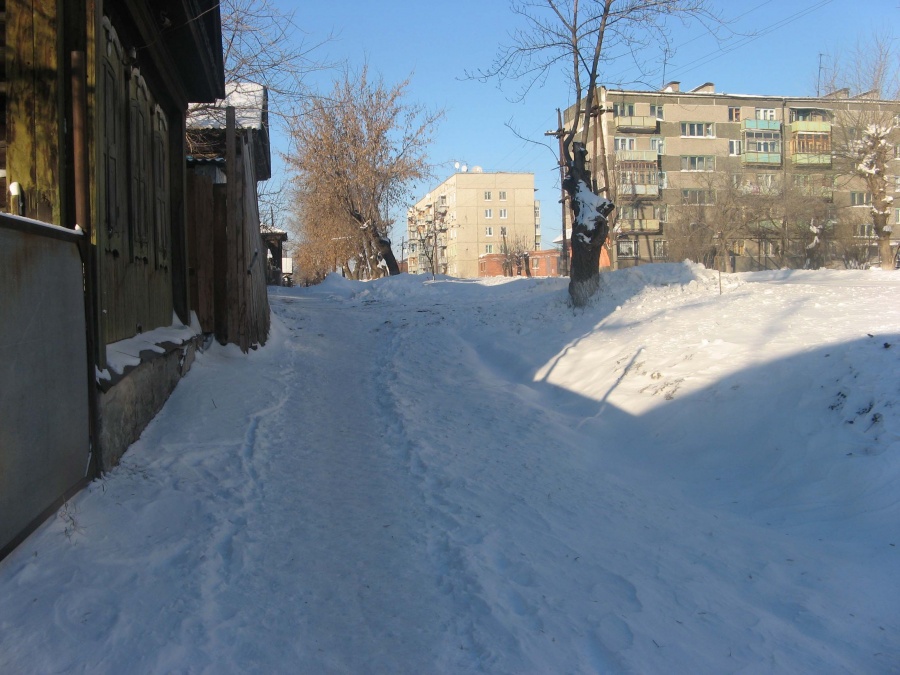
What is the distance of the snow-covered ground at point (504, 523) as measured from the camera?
10.5 ft

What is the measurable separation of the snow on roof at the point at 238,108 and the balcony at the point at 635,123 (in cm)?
5041

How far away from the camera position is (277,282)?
1278 inches

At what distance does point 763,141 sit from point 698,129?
544 cm

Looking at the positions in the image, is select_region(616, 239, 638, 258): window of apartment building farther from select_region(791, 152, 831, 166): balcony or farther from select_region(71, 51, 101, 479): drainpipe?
select_region(71, 51, 101, 479): drainpipe

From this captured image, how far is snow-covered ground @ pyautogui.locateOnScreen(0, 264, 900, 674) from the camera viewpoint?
10.5 feet

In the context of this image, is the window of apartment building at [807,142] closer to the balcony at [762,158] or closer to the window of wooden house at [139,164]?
the balcony at [762,158]

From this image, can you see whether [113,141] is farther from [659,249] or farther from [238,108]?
[659,249]

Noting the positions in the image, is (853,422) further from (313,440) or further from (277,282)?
(277,282)

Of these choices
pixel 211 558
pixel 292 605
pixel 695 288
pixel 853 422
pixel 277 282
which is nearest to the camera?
pixel 292 605

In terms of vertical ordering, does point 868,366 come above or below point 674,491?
above

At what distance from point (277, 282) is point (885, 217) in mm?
25811

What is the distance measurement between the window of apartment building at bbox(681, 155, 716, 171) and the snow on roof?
53.4 metres

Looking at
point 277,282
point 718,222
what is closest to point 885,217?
point 718,222

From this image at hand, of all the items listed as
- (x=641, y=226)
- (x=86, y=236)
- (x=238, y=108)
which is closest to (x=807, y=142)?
(x=641, y=226)
